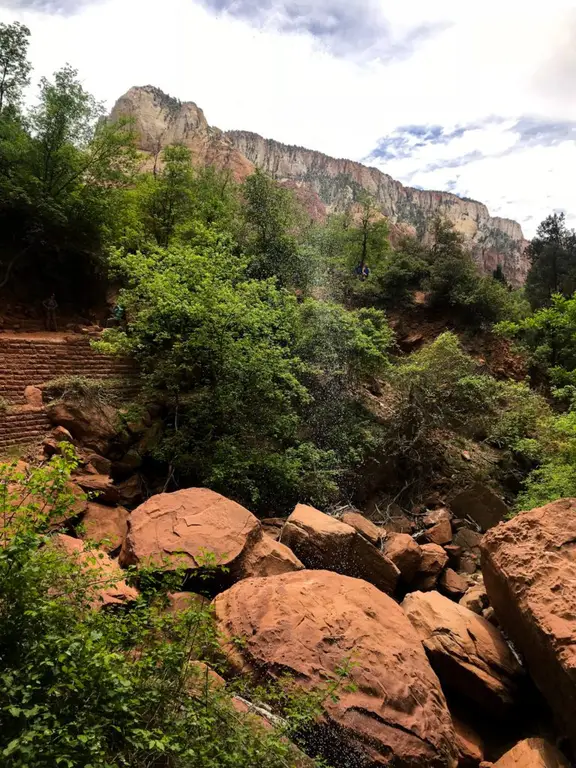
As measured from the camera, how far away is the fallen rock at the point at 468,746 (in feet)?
A: 15.6

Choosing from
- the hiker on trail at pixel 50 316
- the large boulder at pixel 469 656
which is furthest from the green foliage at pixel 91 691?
the hiker on trail at pixel 50 316

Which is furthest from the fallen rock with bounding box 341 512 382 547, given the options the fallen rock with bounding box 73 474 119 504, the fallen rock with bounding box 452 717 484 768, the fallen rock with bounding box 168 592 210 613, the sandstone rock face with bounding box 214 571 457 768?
the fallen rock with bounding box 73 474 119 504

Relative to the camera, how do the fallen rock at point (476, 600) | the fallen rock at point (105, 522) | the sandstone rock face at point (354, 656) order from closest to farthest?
the sandstone rock face at point (354, 656) → the fallen rock at point (105, 522) → the fallen rock at point (476, 600)

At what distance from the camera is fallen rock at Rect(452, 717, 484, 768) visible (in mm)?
4750

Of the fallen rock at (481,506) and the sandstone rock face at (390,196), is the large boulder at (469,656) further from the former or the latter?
the sandstone rock face at (390,196)

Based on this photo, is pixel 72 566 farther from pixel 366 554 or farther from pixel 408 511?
pixel 408 511

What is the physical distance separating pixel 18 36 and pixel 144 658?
65.9 ft

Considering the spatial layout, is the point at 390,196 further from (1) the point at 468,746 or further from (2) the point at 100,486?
(1) the point at 468,746

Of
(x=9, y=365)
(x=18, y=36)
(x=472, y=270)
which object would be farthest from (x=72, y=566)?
(x=472, y=270)

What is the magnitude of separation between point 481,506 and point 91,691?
10187mm

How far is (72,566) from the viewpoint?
345 centimetres

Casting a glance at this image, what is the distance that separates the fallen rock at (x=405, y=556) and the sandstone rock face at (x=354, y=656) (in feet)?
8.07

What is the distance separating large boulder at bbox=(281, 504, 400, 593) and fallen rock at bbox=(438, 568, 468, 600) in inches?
58.1

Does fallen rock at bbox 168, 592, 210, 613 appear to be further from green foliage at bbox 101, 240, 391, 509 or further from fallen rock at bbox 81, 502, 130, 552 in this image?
green foliage at bbox 101, 240, 391, 509
